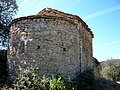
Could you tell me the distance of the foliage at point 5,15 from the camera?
25.6 meters

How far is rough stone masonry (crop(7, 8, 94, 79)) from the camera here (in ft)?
A: 51.9

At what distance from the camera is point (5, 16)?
26.1 m

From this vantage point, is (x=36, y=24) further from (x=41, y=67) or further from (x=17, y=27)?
(x=41, y=67)

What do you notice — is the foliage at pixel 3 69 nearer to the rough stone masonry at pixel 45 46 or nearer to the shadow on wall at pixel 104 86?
the rough stone masonry at pixel 45 46

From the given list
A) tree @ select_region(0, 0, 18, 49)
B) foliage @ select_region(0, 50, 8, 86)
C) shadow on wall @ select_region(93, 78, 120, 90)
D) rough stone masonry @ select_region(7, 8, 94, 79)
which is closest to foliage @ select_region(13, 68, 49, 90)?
rough stone masonry @ select_region(7, 8, 94, 79)

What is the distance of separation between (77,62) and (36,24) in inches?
180

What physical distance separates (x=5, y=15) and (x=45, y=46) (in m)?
12.2

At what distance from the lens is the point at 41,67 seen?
15.6m

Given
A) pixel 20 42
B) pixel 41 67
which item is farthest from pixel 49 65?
pixel 20 42

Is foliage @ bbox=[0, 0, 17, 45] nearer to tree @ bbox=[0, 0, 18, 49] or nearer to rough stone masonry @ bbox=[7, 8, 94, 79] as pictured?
tree @ bbox=[0, 0, 18, 49]

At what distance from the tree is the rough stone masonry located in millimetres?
8462

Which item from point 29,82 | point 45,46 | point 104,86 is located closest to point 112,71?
point 104,86

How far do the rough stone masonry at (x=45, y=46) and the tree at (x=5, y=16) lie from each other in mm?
8462

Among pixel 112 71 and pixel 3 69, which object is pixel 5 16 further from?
pixel 112 71
